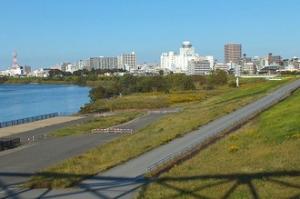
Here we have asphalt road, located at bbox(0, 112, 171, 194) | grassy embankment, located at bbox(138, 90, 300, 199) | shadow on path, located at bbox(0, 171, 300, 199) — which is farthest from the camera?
asphalt road, located at bbox(0, 112, 171, 194)

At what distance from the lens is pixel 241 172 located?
17.6 m

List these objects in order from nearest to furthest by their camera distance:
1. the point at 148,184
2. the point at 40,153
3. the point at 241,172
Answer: the point at 148,184 → the point at 241,172 → the point at 40,153

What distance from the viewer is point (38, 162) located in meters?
29.4

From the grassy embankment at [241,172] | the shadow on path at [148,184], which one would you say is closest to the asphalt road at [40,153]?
the shadow on path at [148,184]

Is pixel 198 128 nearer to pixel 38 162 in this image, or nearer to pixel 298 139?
pixel 38 162

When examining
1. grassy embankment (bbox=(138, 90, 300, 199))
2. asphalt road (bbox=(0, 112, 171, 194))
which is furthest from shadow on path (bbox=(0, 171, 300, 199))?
asphalt road (bbox=(0, 112, 171, 194))

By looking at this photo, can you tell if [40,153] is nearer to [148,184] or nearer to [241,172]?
[148,184]

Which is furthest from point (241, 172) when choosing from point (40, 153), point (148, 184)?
point (40, 153)

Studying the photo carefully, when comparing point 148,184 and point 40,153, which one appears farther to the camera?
point 40,153

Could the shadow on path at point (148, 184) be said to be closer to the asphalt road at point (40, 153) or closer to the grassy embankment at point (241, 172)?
the grassy embankment at point (241, 172)

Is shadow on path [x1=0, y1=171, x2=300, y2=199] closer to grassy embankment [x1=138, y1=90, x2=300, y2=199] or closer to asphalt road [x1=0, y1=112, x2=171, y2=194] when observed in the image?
grassy embankment [x1=138, y1=90, x2=300, y2=199]

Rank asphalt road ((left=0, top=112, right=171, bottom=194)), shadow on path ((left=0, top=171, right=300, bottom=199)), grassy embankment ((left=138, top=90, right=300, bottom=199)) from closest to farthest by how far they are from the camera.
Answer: grassy embankment ((left=138, top=90, right=300, bottom=199))
shadow on path ((left=0, top=171, right=300, bottom=199))
asphalt road ((left=0, top=112, right=171, bottom=194))

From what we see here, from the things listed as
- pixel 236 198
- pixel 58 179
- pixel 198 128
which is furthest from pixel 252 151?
pixel 198 128

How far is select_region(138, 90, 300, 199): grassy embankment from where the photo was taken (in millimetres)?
14453
